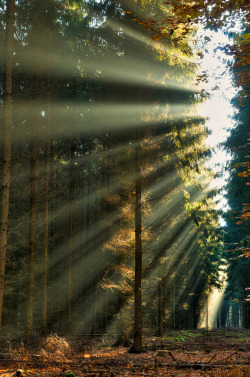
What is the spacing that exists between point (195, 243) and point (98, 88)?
17.3m

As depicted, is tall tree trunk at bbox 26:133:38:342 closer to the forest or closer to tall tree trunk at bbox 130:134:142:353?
the forest

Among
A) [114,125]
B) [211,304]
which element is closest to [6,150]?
[114,125]

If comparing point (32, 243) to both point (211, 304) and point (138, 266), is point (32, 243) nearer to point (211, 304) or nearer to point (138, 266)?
point (138, 266)

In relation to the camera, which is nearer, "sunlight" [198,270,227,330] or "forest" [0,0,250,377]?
"forest" [0,0,250,377]

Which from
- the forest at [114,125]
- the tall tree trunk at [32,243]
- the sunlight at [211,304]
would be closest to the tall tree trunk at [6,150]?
the forest at [114,125]

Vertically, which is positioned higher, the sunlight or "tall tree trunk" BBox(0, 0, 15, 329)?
"tall tree trunk" BBox(0, 0, 15, 329)

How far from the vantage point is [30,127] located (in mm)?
14078

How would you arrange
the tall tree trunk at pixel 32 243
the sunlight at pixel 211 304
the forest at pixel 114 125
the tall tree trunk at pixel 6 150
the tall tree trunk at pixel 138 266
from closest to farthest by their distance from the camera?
1. the tall tree trunk at pixel 6 150
2. the tall tree trunk at pixel 138 266
3. the forest at pixel 114 125
4. the tall tree trunk at pixel 32 243
5. the sunlight at pixel 211 304

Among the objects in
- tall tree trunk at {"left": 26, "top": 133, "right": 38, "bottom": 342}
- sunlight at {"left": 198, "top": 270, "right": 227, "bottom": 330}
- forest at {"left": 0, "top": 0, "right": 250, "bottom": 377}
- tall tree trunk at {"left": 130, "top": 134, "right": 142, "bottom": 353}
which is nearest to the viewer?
tall tree trunk at {"left": 130, "top": 134, "right": 142, "bottom": 353}

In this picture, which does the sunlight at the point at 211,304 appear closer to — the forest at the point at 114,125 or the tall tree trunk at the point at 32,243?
the forest at the point at 114,125

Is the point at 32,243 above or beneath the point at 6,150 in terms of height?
beneath

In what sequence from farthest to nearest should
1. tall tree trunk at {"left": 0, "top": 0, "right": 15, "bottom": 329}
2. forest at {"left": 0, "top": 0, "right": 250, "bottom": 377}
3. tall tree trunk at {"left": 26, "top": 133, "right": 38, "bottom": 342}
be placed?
tall tree trunk at {"left": 26, "top": 133, "right": 38, "bottom": 342} < forest at {"left": 0, "top": 0, "right": 250, "bottom": 377} < tall tree trunk at {"left": 0, "top": 0, "right": 15, "bottom": 329}

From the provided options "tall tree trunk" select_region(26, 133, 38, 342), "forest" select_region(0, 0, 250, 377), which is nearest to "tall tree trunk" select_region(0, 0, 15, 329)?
"forest" select_region(0, 0, 250, 377)

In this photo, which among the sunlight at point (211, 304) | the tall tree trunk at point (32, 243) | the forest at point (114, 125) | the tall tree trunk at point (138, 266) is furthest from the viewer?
the sunlight at point (211, 304)
